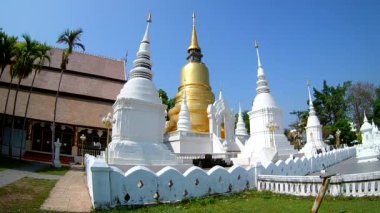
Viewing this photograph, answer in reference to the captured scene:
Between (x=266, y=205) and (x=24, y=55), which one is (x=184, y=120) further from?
(x=266, y=205)

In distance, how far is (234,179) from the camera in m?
9.23

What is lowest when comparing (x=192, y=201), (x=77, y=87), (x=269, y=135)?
(x=192, y=201)

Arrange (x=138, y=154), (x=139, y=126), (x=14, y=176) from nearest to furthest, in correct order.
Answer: (x=14, y=176), (x=138, y=154), (x=139, y=126)

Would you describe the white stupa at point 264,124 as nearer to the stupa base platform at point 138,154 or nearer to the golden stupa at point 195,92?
the golden stupa at point 195,92

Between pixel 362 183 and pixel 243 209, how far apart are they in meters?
3.18

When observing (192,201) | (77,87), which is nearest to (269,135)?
(192,201)

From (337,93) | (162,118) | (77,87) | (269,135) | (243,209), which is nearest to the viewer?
(243,209)

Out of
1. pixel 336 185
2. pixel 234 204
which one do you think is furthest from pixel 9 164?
pixel 336 185

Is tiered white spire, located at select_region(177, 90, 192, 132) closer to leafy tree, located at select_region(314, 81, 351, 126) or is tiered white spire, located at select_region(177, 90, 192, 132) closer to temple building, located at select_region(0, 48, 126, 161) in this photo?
temple building, located at select_region(0, 48, 126, 161)

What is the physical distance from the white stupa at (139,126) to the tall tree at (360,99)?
43.1 m

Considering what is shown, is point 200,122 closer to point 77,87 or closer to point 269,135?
point 269,135

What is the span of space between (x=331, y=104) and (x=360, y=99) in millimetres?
4869

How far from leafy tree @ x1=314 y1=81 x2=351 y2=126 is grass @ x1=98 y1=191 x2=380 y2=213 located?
46.8m

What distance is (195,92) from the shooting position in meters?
28.5
